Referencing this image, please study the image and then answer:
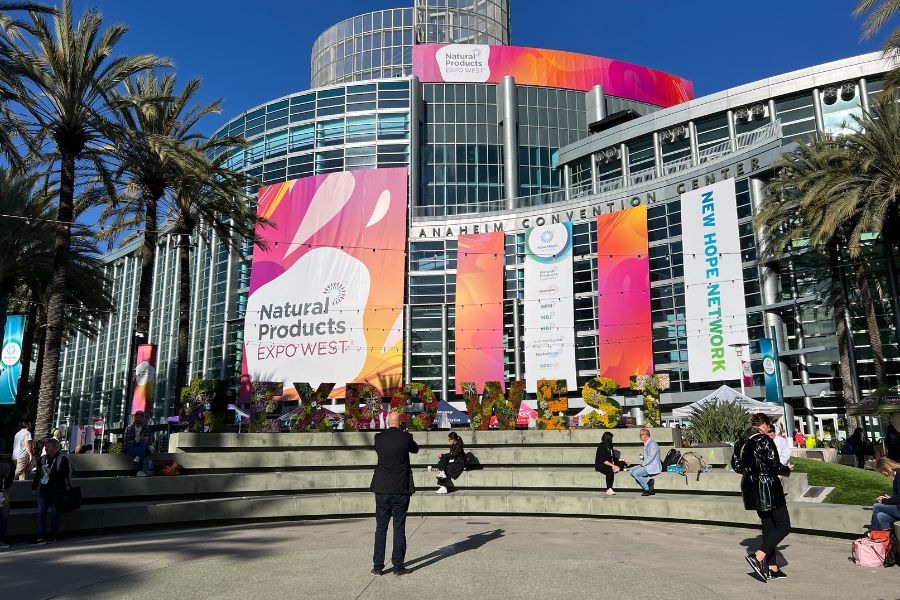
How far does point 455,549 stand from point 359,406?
11.9 metres

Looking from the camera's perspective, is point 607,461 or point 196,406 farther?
point 196,406

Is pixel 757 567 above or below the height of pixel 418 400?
below

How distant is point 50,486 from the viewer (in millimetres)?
11133

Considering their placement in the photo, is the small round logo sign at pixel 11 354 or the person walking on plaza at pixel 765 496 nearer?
the person walking on plaza at pixel 765 496

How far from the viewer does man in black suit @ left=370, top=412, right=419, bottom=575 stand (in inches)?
308

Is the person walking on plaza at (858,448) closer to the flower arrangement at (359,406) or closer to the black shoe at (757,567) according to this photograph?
the flower arrangement at (359,406)

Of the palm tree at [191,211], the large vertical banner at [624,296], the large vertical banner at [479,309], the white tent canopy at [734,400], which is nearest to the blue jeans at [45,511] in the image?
the palm tree at [191,211]

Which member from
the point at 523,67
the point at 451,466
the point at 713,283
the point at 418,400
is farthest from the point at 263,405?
the point at 523,67

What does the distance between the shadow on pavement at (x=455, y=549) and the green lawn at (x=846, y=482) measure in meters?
7.21

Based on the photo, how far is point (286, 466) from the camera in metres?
16.8

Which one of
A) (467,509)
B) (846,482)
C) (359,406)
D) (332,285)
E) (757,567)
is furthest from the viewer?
(332,285)

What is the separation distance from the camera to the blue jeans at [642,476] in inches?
554

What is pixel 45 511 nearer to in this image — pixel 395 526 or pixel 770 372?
pixel 395 526

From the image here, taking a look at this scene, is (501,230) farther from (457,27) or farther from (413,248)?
(457,27)
